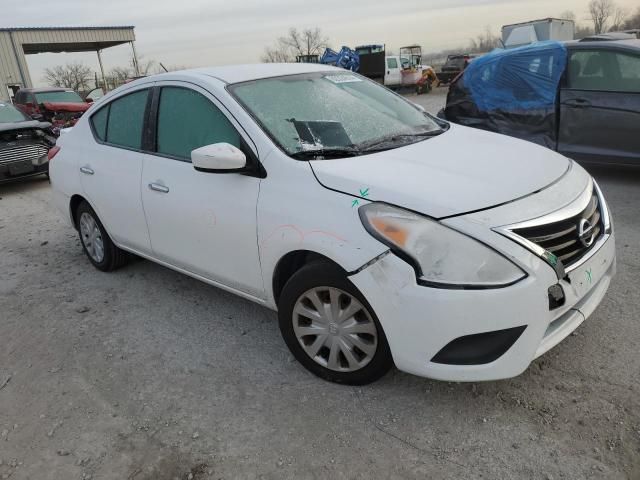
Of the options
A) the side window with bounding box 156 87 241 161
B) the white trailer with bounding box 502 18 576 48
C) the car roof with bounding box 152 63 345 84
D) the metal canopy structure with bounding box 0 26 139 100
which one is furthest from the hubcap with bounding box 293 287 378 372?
the metal canopy structure with bounding box 0 26 139 100

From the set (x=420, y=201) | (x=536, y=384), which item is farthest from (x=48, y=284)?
(x=536, y=384)

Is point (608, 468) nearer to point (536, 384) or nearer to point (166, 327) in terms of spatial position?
point (536, 384)

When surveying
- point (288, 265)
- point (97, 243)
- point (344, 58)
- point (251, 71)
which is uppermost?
point (251, 71)

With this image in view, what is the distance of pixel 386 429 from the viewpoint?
97.3 inches

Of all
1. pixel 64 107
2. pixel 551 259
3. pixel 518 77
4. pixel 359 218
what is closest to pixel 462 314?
pixel 551 259

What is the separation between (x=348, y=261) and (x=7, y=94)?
3467 centimetres

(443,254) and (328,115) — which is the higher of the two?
(328,115)

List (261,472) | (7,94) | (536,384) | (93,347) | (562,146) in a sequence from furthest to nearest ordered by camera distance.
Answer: (7,94) < (562,146) < (93,347) < (536,384) < (261,472)

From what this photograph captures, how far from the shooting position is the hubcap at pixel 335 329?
2586mm

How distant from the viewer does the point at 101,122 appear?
14.3 ft

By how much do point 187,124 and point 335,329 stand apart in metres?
1.71

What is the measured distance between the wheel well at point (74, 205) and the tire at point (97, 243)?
1.1 inches

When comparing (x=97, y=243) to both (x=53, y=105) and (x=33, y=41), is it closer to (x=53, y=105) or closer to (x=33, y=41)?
(x=53, y=105)

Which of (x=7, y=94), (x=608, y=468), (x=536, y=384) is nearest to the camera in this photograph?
(x=608, y=468)
